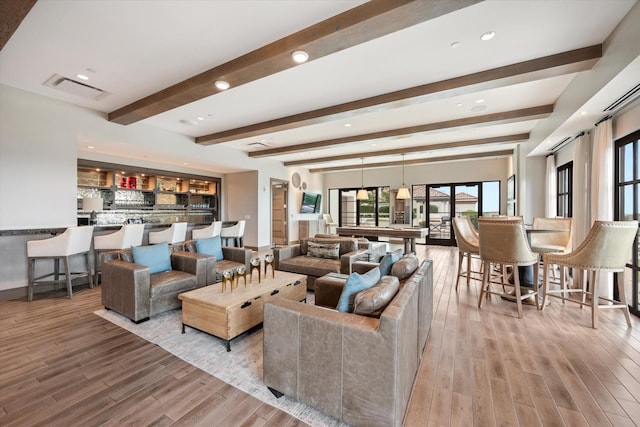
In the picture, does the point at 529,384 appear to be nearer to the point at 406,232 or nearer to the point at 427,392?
the point at 427,392

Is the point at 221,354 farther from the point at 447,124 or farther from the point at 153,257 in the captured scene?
the point at 447,124

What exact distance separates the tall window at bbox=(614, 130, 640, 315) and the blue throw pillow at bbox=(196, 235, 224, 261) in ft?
17.8

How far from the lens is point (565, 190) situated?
529 centimetres

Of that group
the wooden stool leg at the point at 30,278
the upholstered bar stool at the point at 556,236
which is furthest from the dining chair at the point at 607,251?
the wooden stool leg at the point at 30,278

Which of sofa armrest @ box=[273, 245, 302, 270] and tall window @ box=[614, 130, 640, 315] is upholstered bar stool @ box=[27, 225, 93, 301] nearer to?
sofa armrest @ box=[273, 245, 302, 270]

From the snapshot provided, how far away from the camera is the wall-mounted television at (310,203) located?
10.4 meters

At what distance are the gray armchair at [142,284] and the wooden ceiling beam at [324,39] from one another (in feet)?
7.22

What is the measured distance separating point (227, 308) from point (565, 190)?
640cm

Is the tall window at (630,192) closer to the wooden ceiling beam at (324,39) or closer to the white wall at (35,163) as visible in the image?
the wooden ceiling beam at (324,39)

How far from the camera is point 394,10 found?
1975 mm

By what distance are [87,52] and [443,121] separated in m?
5.18

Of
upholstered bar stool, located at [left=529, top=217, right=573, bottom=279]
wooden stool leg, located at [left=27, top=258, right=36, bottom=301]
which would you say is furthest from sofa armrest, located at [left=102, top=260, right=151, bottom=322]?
upholstered bar stool, located at [left=529, top=217, right=573, bottom=279]

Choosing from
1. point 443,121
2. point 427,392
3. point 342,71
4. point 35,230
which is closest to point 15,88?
point 35,230

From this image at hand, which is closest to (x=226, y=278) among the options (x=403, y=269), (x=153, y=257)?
(x=153, y=257)
